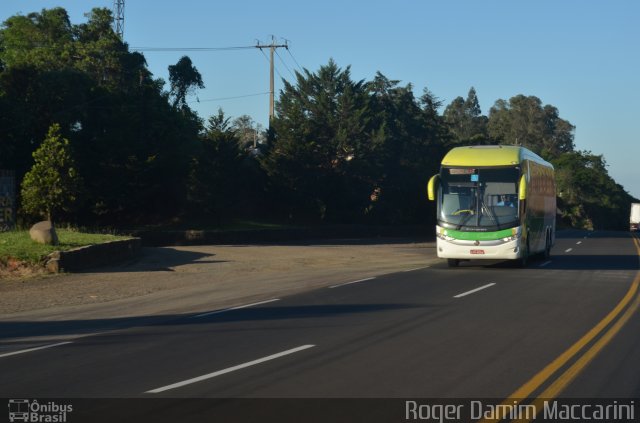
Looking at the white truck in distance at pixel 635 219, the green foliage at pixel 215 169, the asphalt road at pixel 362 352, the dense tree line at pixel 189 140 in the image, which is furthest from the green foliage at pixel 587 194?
the asphalt road at pixel 362 352

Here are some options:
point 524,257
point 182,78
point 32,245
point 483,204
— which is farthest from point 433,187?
point 182,78

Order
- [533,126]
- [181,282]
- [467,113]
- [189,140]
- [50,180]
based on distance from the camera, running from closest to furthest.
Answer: [181,282]
[50,180]
[189,140]
[533,126]
[467,113]

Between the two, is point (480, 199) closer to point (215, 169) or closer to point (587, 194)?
point (215, 169)

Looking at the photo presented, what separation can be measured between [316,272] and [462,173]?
5.58m

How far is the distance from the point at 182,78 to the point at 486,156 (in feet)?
174

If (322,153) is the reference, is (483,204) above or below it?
below

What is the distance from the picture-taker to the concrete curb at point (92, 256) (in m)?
22.5

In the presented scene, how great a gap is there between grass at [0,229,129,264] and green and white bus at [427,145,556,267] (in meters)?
11.5

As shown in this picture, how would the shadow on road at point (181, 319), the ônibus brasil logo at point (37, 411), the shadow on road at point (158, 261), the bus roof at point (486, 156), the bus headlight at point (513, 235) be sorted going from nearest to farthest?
1. the ônibus brasil logo at point (37, 411)
2. the shadow on road at point (181, 319)
3. the bus headlight at point (513, 235)
4. the bus roof at point (486, 156)
5. the shadow on road at point (158, 261)

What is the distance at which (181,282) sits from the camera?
2158 centimetres

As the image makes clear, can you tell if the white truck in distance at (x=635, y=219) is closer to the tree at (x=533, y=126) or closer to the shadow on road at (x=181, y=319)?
the tree at (x=533, y=126)

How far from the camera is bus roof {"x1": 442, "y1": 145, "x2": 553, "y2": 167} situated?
22812 mm

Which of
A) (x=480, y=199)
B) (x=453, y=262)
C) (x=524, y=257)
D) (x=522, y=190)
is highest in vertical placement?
(x=522, y=190)

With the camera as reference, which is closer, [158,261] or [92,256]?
[92,256]
